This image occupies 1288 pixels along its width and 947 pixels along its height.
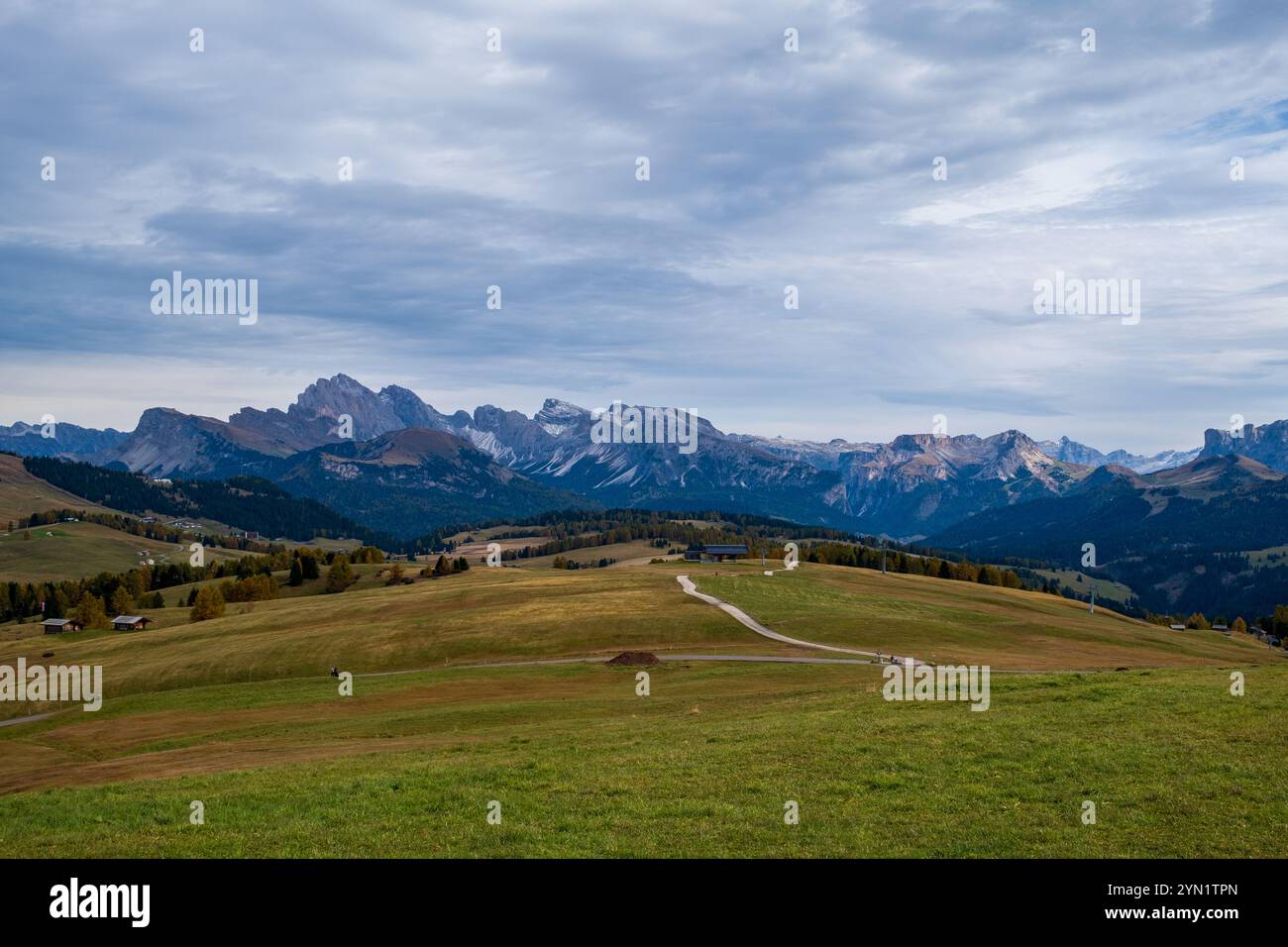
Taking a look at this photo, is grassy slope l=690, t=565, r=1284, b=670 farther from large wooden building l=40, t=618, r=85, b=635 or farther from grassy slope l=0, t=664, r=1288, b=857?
large wooden building l=40, t=618, r=85, b=635

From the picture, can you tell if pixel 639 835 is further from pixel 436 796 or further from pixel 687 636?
pixel 687 636

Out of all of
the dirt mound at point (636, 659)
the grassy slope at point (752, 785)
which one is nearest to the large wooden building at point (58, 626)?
the dirt mound at point (636, 659)

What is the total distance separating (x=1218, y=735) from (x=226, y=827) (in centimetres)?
3218

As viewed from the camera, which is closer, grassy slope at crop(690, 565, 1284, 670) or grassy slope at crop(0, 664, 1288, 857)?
grassy slope at crop(0, 664, 1288, 857)

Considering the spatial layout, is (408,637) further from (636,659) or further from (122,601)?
(122,601)

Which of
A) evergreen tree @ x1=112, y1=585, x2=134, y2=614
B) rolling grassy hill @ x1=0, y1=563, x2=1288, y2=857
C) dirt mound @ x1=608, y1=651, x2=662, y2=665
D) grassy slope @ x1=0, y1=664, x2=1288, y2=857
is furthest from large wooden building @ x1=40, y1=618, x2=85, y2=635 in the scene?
grassy slope @ x1=0, y1=664, x2=1288, y2=857

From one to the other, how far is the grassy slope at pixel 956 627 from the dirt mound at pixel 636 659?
22.0 metres

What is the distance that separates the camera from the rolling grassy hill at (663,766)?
22.1m

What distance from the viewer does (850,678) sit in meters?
67.7

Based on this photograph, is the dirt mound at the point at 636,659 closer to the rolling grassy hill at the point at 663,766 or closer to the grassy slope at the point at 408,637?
the rolling grassy hill at the point at 663,766

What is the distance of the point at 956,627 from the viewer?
104500mm

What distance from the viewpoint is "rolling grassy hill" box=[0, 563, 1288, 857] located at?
22.1m

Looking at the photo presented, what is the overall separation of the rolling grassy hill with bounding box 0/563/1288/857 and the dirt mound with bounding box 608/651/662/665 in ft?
10.7
